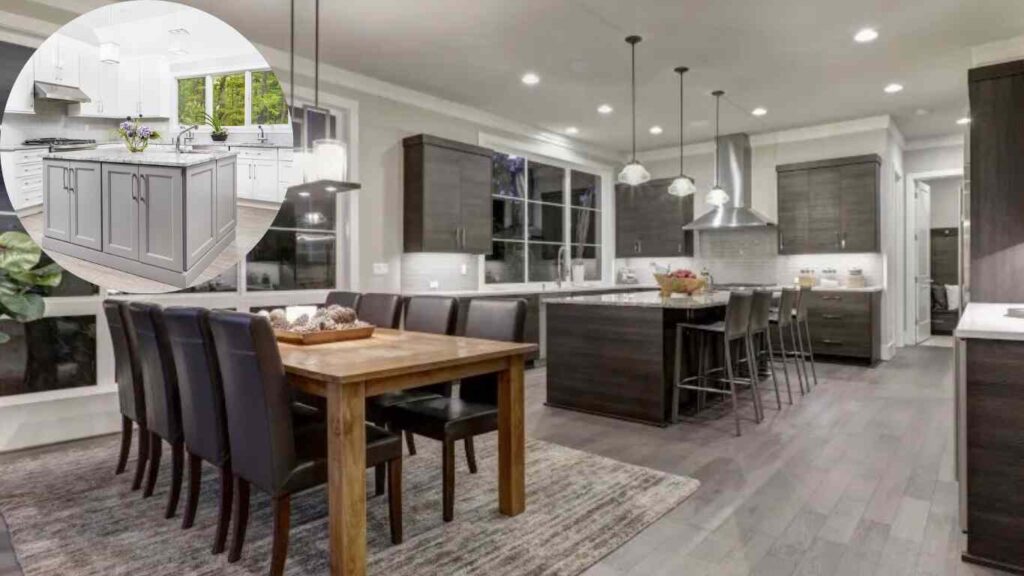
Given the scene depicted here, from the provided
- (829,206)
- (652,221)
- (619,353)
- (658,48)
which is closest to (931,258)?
(829,206)

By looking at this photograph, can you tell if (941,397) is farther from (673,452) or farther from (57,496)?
(57,496)

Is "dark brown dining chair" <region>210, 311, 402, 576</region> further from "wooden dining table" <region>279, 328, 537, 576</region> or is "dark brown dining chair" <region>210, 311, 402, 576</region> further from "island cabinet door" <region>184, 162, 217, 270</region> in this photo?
"island cabinet door" <region>184, 162, 217, 270</region>

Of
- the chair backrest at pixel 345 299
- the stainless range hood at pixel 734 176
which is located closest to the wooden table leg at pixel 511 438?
the chair backrest at pixel 345 299

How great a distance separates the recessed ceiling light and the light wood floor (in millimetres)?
4325

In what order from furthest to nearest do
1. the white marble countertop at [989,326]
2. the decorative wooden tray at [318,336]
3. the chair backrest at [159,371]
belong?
the decorative wooden tray at [318,336], the chair backrest at [159,371], the white marble countertop at [989,326]

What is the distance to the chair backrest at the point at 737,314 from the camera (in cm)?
377

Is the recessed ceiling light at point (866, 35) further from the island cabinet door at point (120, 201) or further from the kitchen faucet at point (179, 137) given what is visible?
the island cabinet door at point (120, 201)

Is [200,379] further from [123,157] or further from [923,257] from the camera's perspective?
[923,257]

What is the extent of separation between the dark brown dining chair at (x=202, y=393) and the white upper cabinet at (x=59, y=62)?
1.47 metres

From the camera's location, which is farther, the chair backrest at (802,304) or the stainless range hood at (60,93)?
the chair backrest at (802,304)

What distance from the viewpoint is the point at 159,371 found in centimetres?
243

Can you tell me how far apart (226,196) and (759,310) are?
368 cm

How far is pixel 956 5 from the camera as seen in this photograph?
3.74 m

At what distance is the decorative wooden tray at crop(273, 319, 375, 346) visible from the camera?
2594mm
